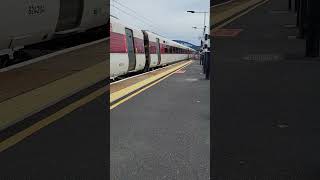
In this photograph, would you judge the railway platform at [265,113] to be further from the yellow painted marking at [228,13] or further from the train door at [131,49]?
the yellow painted marking at [228,13]

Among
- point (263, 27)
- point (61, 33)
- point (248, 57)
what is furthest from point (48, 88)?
point (263, 27)

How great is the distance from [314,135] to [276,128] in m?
0.70

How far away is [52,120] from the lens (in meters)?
8.55

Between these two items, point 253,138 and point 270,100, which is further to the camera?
point 270,100

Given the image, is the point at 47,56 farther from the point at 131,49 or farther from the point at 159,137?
the point at 159,137

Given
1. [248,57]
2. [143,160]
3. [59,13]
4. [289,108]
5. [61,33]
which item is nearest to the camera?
[143,160]

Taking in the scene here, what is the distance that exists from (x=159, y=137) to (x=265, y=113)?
255cm

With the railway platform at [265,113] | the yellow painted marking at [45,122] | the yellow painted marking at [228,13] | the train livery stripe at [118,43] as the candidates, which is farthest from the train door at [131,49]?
the yellow painted marking at [228,13]

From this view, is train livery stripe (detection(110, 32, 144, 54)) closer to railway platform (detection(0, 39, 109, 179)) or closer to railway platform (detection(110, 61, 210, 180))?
railway platform (detection(0, 39, 109, 179))

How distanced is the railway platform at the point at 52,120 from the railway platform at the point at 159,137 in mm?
273

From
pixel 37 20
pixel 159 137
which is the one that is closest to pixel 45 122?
pixel 159 137

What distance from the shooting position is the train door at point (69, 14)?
1422cm

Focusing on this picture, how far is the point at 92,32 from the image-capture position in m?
20.9

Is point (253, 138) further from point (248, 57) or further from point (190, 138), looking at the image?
point (248, 57)
